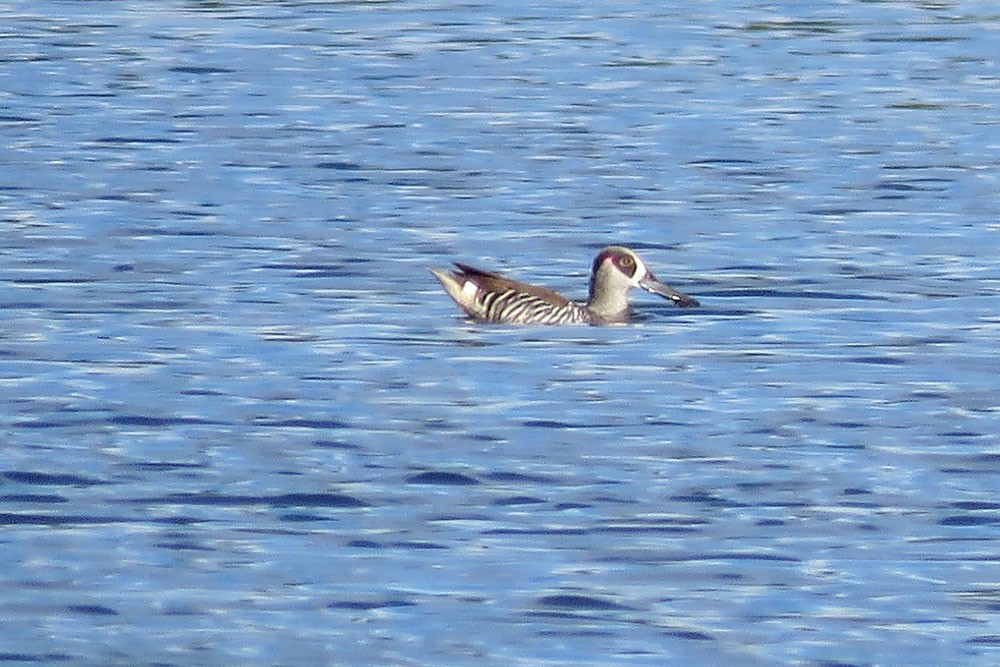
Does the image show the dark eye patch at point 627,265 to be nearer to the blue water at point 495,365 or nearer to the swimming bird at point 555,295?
the swimming bird at point 555,295

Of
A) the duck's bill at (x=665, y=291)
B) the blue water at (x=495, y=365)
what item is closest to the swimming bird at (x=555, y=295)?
the duck's bill at (x=665, y=291)

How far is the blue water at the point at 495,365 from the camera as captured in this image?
995 centimetres

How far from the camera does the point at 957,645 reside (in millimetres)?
9523

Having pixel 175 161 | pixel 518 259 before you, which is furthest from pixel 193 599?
pixel 175 161

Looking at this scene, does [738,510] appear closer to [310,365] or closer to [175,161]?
[310,365]

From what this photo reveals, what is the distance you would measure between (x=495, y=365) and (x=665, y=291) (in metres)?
2.04

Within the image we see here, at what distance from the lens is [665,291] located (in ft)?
54.3

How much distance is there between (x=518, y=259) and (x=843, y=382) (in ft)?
14.9

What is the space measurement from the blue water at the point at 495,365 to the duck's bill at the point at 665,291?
0.30ft

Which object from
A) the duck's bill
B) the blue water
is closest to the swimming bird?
the duck's bill

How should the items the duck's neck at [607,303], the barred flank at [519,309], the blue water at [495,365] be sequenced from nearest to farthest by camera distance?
the blue water at [495,365], the barred flank at [519,309], the duck's neck at [607,303]

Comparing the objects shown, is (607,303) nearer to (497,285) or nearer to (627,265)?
(627,265)

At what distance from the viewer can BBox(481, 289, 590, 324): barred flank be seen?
16031 mm

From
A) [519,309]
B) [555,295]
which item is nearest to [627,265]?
[555,295]
